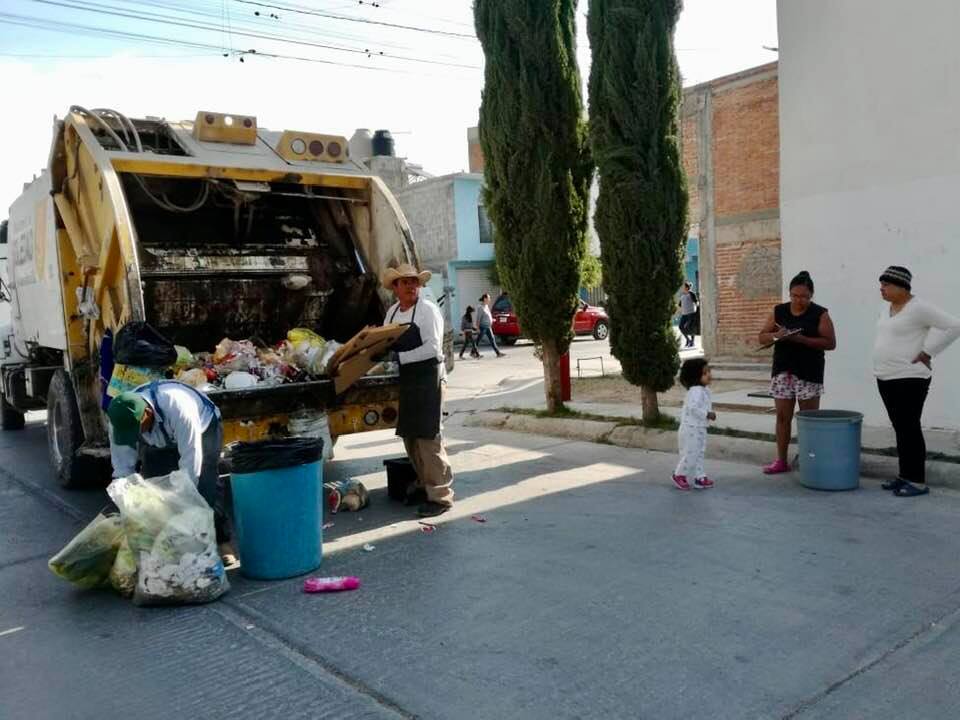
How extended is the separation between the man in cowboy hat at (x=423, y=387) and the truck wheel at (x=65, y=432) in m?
2.82

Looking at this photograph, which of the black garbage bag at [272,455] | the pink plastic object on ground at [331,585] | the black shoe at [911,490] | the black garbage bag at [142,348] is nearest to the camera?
the pink plastic object on ground at [331,585]

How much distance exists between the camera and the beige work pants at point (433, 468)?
5629mm

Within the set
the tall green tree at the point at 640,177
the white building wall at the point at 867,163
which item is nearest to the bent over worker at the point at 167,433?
the tall green tree at the point at 640,177

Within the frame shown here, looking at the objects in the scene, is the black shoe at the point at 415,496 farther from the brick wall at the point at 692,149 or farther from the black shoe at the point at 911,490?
the brick wall at the point at 692,149

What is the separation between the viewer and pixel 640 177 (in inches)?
301

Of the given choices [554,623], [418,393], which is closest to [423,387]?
[418,393]

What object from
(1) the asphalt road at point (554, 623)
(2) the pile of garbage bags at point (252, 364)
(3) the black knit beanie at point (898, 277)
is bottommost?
(1) the asphalt road at point (554, 623)

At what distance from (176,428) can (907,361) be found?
14.9 feet

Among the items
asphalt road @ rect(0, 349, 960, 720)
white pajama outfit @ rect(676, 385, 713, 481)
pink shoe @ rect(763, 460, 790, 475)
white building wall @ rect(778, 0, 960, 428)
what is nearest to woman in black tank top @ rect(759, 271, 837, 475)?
pink shoe @ rect(763, 460, 790, 475)

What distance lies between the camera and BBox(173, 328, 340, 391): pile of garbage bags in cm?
567

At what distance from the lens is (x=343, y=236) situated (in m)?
7.46

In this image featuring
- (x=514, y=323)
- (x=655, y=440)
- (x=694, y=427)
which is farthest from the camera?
(x=514, y=323)

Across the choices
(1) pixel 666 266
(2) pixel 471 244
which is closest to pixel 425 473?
(1) pixel 666 266

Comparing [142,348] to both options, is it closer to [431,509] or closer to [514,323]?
[431,509]
